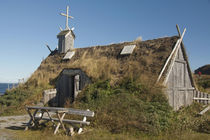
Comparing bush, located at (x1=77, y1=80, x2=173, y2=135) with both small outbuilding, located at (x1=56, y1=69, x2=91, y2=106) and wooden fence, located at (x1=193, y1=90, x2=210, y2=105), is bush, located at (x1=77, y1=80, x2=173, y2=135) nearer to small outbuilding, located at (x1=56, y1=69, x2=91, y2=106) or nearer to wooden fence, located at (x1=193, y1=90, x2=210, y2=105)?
small outbuilding, located at (x1=56, y1=69, x2=91, y2=106)

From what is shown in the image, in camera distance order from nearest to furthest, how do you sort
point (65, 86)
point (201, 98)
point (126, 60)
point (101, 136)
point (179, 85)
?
1. point (101, 136)
2. point (179, 85)
3. point (126, 60)
4. point (201, 98)
5. point (65, 86)

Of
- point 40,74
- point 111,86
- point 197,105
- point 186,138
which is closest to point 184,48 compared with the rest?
point 197,105

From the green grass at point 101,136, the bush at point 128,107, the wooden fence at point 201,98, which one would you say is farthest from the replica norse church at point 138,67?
the green grass at point 101,136

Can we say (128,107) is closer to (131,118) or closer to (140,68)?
(131,118)

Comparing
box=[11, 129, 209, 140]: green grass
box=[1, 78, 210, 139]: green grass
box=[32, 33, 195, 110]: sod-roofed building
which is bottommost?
box=[11, 129, 209, 140]: green grass

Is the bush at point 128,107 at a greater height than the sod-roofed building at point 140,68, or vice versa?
the sod-roofed building at point 140,68

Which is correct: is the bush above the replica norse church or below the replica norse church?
below

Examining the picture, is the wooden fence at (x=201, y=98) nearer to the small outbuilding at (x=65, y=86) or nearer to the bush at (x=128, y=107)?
the bush at (x=128, y=107)

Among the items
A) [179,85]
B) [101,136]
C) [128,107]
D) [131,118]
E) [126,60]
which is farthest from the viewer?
[126,60]

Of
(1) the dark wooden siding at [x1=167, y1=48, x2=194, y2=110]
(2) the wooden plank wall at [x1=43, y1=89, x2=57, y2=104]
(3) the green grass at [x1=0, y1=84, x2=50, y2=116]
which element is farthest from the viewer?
(2) the wooden plank wall at [x1=43, y1=89, x2=57, y2=104]

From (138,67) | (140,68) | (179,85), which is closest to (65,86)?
(138,67)

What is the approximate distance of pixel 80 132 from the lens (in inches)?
361

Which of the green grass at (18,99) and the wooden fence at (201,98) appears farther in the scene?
the wooden fence at (201,98)

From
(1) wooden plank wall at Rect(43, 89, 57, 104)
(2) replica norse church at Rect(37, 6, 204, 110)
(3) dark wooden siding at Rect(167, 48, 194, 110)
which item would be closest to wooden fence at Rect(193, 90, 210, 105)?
(2) replica norse church at Rect(37, 6, 204, 110)
